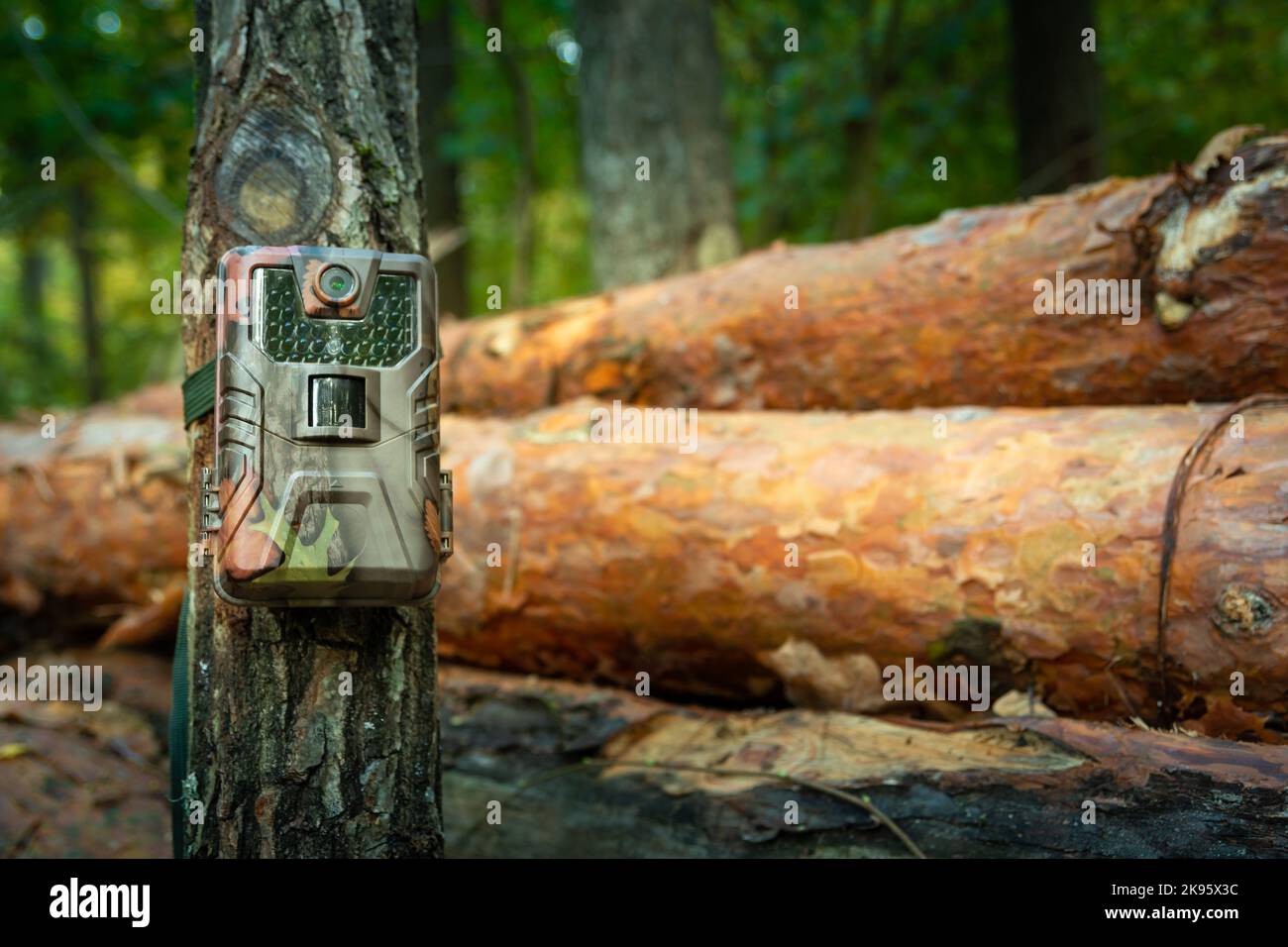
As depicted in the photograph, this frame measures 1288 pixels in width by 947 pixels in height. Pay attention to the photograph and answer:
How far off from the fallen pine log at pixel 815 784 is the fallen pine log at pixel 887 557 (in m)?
0.15

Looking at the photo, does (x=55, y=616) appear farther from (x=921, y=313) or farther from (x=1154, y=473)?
(x=1154, y=473)

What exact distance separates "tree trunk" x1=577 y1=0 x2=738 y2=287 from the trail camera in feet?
13.3

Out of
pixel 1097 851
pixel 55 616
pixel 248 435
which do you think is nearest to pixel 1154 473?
pixel 1097 851

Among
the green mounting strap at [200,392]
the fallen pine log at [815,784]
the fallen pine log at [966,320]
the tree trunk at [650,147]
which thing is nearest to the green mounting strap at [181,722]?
the green mounting strap at [200,392]

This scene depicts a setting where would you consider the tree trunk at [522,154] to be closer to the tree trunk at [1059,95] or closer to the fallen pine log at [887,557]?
the tree trunk at [1059,95]

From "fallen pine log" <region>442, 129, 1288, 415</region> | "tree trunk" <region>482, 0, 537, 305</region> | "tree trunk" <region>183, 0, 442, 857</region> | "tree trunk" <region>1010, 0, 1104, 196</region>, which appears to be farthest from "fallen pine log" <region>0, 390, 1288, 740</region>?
"tree trunk" <region>1010, 0, 1104, 196</region>

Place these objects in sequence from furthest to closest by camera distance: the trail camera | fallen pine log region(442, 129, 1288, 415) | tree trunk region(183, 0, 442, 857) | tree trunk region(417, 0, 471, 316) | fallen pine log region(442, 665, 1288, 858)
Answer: tree trunk region(417, 0, 471, 316) → fallen pine log region(442, 129, 1288, 415) → fallen pine log region(442, 665, 1288, 858) → tree trunk region(183, 0, 442, 857) → the trail camera

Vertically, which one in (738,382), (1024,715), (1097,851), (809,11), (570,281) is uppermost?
(809,11)

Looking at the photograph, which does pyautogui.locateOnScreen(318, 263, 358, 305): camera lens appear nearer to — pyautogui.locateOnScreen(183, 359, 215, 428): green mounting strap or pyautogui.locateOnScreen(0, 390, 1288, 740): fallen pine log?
pyautogui.locateOnScreen(183, 359, 215, 428): green mounting strap

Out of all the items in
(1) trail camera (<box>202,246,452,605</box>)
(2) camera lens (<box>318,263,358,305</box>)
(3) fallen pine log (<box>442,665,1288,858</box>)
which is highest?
(2) camera lens (<box>318,263,358,305</box>)

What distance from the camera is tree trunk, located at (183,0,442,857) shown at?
1937 millimetres
